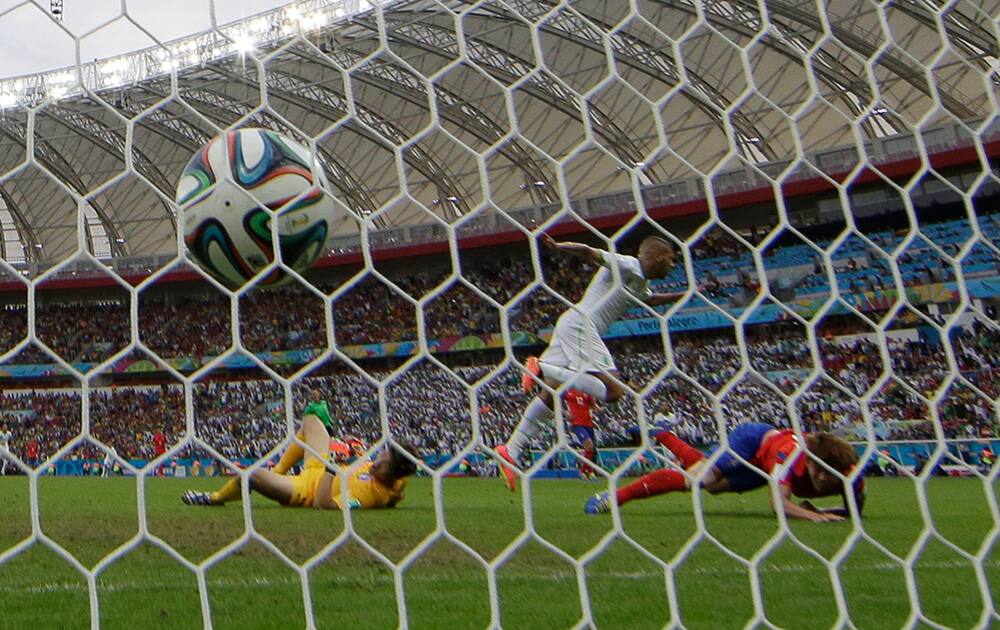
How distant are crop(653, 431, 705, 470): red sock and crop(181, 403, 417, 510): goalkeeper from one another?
1.18 m

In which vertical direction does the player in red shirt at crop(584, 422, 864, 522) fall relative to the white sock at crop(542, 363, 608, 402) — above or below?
below

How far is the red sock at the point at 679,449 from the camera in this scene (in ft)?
11.1

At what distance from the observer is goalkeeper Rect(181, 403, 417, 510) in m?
3.98

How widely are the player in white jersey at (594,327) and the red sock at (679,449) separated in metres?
0.26

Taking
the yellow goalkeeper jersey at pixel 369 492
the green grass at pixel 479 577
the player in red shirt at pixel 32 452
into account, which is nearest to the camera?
the green grass at pixel 479 577

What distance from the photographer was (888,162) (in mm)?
13031

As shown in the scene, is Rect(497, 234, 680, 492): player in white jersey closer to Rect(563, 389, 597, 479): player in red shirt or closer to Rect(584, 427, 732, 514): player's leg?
Rect(584, 427, 732, 514): player's leg

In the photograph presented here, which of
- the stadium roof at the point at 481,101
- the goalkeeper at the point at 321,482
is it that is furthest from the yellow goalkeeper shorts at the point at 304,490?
the stadium roof at the point at 481,101

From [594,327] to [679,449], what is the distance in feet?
2.21

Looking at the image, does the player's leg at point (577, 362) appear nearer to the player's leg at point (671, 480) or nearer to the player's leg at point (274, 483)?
the player's leg at point (671, 480)

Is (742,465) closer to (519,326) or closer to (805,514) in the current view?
(805,514)

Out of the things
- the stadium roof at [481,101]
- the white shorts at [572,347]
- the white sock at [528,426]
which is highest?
the stadium roof at [481,101]

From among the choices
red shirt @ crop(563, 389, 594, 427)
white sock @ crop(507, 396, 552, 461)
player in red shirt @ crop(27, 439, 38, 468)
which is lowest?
player in red shirt @ crop(27, 439, 38, 468)

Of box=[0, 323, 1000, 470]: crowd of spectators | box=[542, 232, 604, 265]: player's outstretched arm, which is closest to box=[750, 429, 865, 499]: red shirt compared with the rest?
box=[542, 232, 604, 265]: player's outstretched arm
